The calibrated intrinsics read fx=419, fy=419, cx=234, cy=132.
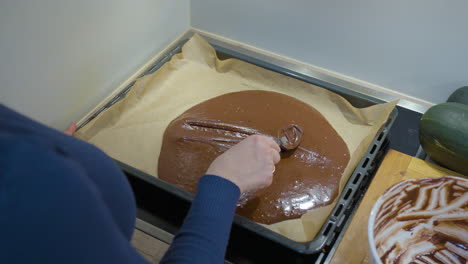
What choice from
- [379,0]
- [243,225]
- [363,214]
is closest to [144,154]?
[243,225]

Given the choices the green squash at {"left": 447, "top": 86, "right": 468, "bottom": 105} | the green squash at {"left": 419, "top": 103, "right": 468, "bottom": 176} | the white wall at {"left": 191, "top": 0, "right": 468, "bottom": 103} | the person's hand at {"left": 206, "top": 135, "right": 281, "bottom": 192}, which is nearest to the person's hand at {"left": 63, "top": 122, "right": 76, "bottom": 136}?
the person's hand at {"left": 206, "top": 135, "right": 281, "bottom": 192}

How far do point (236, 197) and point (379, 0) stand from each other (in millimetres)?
916

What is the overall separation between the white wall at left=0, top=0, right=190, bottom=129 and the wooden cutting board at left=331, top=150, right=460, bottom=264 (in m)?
0.90

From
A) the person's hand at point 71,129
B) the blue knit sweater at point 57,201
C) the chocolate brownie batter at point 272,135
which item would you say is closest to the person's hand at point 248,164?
the chocolate brownie batter at point 272,135

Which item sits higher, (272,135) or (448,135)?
(448,135)

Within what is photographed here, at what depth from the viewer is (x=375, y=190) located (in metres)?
1.11

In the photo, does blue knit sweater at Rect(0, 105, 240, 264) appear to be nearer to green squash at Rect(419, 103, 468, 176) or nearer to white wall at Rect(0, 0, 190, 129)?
white wall at Rect(0, 0, 190, 129)

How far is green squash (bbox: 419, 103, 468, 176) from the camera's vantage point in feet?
3.66

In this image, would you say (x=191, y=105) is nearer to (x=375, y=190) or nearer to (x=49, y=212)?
(x=375, y=190)

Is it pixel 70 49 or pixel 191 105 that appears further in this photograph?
pixel 191 105

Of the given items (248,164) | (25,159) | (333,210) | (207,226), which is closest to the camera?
(25,159)

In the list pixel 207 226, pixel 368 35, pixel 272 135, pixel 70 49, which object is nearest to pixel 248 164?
pixel 207 226

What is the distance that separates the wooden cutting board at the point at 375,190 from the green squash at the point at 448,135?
1.3 inches

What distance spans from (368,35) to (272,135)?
520mm
